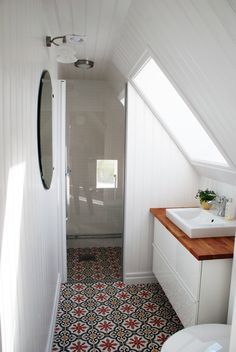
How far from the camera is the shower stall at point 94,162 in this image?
364 cm

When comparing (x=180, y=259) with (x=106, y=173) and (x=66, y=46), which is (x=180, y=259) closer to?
(x=66, y=46)

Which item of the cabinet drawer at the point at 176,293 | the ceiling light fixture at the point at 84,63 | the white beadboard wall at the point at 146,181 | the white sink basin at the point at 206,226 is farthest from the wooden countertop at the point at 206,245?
the ceiling light fixture at the point at 84,63

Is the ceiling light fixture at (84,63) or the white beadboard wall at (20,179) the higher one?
the ceiling light fixture at (84,63)

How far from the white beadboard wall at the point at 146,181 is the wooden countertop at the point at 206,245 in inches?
25.0

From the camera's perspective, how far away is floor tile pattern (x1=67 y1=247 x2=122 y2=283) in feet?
10.0

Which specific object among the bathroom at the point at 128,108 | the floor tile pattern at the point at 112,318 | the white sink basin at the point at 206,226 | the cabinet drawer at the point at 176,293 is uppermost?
the bathroom at the point at 128,108

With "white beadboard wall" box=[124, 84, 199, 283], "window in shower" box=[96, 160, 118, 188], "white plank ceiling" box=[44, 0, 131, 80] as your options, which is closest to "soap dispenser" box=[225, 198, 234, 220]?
"white beadboard wall" box=[124, 84, 199, 283]

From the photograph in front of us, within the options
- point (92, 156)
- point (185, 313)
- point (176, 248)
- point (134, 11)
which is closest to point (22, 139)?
point (134, 11)

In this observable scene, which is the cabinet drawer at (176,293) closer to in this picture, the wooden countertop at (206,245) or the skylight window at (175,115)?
the wooden countertop at (206,245)

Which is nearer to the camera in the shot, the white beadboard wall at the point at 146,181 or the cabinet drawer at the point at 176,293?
the cabinet drawer at the point at 176,293

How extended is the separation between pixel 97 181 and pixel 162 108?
1526mm

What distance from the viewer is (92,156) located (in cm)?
371

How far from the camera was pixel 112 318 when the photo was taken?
7.82 feet

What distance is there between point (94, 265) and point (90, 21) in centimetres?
266
